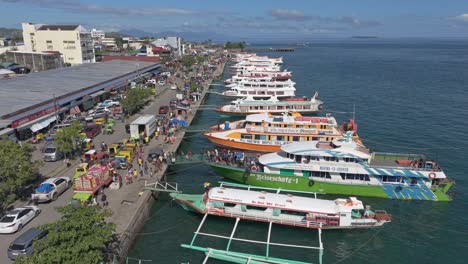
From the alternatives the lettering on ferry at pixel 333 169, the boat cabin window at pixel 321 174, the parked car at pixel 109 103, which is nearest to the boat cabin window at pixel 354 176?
the lettering on ferry at pixel 333 169

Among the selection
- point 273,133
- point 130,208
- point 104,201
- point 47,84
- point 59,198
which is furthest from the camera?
point 47,84

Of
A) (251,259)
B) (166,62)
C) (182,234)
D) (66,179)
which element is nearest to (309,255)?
(251,259)

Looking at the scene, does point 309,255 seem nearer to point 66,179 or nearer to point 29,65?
point 66,179

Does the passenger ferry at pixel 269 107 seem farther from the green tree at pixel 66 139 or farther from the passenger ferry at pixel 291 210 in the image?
the passenger ferry at pixel 291 210

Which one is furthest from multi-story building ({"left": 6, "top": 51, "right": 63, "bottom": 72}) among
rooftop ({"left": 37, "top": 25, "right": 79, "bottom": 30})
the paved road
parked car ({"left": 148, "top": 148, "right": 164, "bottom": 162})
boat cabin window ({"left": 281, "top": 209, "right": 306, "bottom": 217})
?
boat cabin window ({"left": 281, "top": 209, "right": 306, "bottom": 217})

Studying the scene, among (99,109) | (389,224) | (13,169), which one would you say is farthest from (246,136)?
(99,109)

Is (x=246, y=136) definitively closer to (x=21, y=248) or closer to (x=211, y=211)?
(x=211, y=211)
